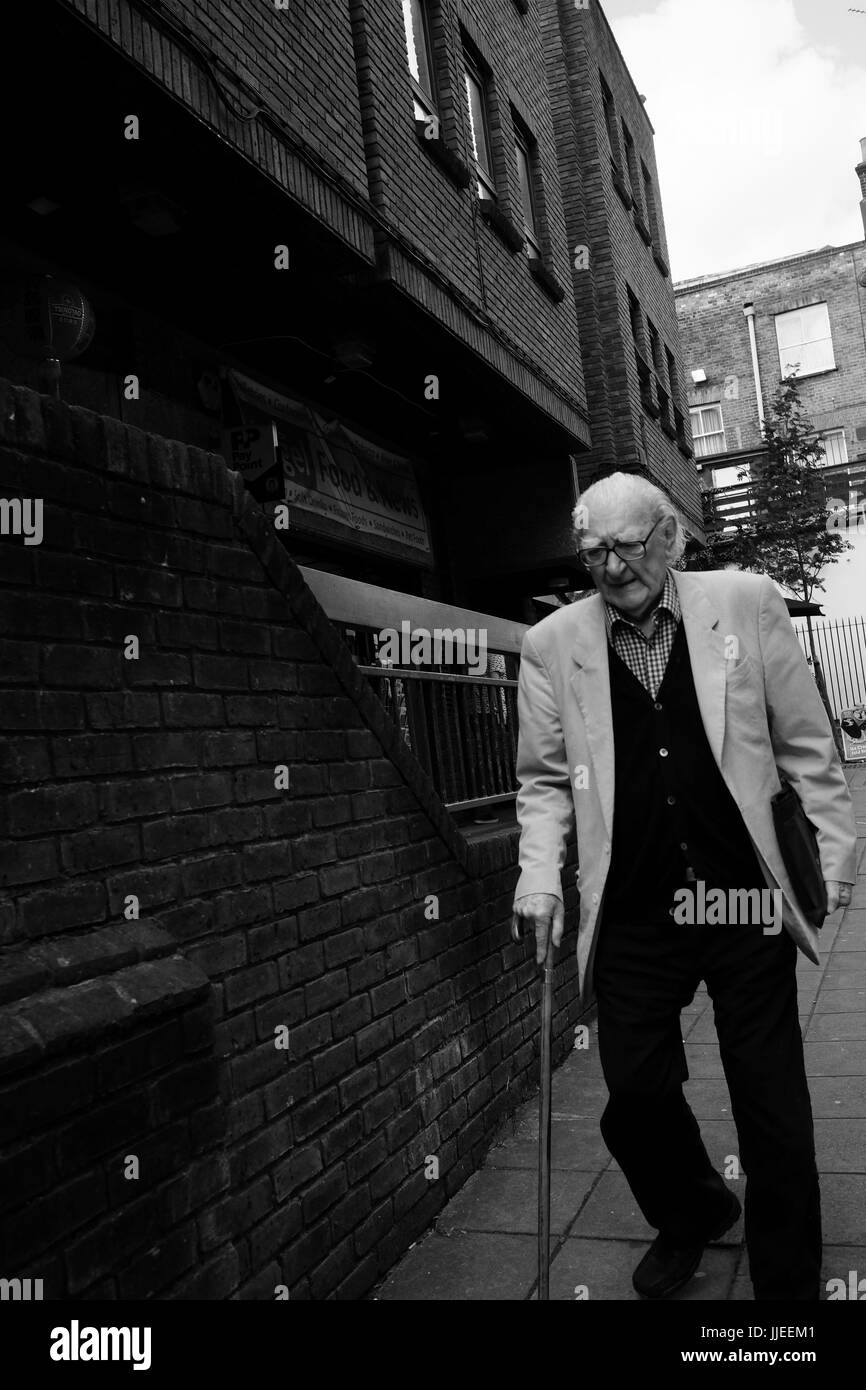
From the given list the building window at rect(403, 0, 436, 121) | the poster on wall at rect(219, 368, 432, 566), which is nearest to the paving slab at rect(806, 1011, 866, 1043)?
the poster on wall at rect(219, 368, 432, 566)

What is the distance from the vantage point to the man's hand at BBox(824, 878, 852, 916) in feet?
10.4

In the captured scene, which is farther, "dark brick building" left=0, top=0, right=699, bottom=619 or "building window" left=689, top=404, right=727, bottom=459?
"building window" left=689, top=404, right=727, bottom=459

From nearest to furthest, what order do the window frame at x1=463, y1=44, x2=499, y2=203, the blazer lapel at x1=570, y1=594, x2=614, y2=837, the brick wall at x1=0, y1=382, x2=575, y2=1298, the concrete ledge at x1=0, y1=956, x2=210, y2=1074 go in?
the concrete ledge at x1=0, y1=956, x2=210, y2=1074
the brick wall at x1=0, y1=382, x2=575, y2=1298
the blazer lapel at x1=570, y1=594, x2=614, y2=837
the window frame at x1=463, y1=44, x2=499, y2=203

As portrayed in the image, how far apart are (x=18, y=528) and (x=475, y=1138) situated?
294 cm

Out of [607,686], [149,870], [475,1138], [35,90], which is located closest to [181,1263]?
[149,870]

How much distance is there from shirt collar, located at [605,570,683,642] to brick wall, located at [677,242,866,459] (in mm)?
30802

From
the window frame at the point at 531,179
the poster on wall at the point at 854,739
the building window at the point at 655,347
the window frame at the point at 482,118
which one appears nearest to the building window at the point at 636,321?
the building window at the point at 655,347

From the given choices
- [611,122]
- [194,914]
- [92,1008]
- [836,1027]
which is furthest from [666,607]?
[611,122]

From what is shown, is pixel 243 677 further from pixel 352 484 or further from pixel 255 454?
pixel 352 484

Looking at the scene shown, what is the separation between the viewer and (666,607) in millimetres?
3258

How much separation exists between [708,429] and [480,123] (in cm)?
2466

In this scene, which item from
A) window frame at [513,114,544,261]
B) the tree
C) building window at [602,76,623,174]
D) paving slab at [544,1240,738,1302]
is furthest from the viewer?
the tree

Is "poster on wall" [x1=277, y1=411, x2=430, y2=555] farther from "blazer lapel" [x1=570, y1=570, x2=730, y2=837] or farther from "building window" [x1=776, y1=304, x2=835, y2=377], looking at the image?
"building window" [x1=776, y1=304, x2=835, y2=377]

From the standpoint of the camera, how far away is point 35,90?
5215 mm
